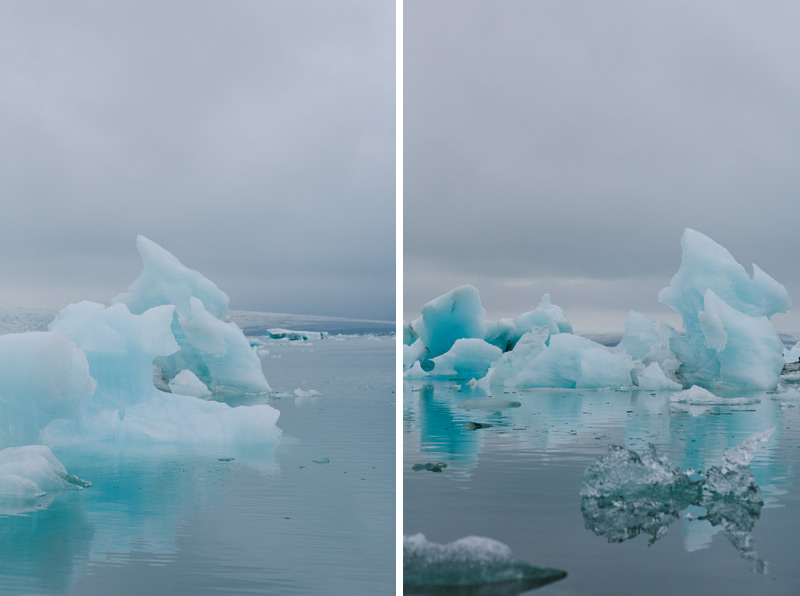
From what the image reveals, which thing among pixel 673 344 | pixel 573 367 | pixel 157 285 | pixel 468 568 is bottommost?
pixel 468 568

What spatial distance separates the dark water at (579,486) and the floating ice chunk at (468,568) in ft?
0.31

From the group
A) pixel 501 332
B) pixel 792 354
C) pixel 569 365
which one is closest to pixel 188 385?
pixel 569 365

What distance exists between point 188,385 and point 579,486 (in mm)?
4987

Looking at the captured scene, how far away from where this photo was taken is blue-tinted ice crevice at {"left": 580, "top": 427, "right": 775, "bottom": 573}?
387 centimetres

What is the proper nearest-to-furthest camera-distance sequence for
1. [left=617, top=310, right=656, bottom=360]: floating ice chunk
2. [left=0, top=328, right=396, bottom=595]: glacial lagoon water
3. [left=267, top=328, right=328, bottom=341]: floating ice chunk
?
[left=0, top=328, right=396, bottom=595]: glacial lagoon water
[left=617, top=310, right=656, bottom=360]: floating ice chunk
[left=267, top=328, right=328, bottom=341]: floating ice chunk

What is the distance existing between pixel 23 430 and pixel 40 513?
2.80ft

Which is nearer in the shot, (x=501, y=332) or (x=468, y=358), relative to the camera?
(x=468, y=358)

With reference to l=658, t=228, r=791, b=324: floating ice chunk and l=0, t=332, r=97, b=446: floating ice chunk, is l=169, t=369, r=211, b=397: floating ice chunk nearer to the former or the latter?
l=0, t=332, r=97, b=446: floating ice chunk

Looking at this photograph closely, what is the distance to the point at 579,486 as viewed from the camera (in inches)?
181

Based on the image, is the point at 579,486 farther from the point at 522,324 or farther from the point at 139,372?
the point at 522,324

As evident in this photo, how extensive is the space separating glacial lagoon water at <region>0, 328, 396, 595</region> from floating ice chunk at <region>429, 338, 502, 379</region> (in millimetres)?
4903

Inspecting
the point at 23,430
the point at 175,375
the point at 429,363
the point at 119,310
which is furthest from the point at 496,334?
the point at 23,430

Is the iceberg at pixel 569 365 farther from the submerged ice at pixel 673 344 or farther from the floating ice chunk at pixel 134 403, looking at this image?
the floating ice chunk at pixel 134 403

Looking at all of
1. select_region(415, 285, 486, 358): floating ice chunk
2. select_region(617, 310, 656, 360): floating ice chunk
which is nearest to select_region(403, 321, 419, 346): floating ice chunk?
select_region(415, 285, 486, 358): floating ice chunk
